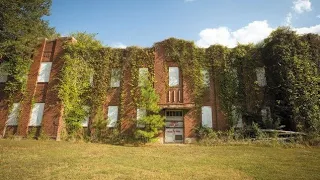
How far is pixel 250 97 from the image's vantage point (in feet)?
67.3

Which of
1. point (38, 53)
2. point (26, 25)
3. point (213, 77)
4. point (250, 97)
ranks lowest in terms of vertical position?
point (250, 97)

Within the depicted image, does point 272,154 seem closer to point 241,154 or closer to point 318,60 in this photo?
point 241,154

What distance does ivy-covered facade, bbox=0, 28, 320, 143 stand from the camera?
19391 millimetres

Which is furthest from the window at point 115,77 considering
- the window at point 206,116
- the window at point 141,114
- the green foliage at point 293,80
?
the green foliage at point 293,80

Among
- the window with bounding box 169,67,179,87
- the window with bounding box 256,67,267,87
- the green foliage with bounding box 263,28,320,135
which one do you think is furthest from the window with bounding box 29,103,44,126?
the green foliage with bounding box 263,28,320,135

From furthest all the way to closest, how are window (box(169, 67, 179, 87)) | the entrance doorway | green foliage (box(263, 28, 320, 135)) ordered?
window (box(169, 67, 179, 87))
the entrance doorway
green foliage (box(263, 28, 320, 135))

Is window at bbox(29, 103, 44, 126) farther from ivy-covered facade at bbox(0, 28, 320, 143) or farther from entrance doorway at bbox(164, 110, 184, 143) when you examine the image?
entrance doorway at bbox(164, 110, 184, 143)

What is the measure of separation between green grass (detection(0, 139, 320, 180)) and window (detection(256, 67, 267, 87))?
6980mm

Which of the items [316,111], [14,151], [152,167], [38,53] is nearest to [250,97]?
[316,111]

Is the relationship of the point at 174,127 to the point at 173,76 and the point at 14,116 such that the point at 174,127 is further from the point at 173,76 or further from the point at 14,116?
the point at 14,116

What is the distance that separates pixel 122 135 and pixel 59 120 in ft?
17.0

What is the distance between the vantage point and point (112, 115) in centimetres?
2091

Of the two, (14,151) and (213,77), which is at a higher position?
(213,77)

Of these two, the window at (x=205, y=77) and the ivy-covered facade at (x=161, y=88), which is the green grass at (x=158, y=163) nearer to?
the ivy-covered facade at (x=161, y=88)
